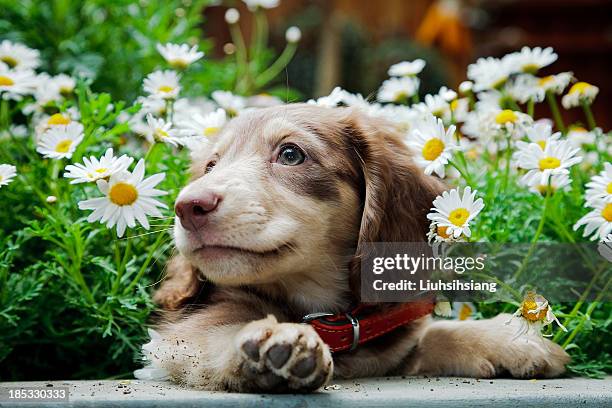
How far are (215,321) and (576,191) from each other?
5.20 ft

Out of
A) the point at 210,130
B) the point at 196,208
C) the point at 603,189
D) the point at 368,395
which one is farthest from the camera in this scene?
the point at 210,130

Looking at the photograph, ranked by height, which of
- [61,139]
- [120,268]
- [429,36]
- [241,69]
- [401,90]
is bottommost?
[120,268]

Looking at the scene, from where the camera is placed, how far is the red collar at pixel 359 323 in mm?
2412

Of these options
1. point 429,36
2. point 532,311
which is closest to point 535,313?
point 532,311

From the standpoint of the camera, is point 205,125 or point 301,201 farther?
point 205,125

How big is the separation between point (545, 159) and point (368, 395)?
3.47 feet

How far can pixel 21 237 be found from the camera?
2887mm

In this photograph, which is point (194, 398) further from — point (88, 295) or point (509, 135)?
point (509, 135)

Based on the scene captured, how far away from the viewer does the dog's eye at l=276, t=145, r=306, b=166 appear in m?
2.58

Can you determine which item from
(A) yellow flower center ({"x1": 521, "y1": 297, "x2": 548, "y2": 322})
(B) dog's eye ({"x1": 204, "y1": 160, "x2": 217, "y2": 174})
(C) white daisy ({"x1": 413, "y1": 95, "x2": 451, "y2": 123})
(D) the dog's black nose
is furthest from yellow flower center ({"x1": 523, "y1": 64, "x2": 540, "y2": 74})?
(D) the dog's black nose

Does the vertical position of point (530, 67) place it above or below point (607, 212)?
above

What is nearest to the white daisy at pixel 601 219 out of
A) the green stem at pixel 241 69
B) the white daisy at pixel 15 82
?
the white daisy at pixel 15 82

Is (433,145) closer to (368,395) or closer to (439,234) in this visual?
(439,234)

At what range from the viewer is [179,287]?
2.73 m
